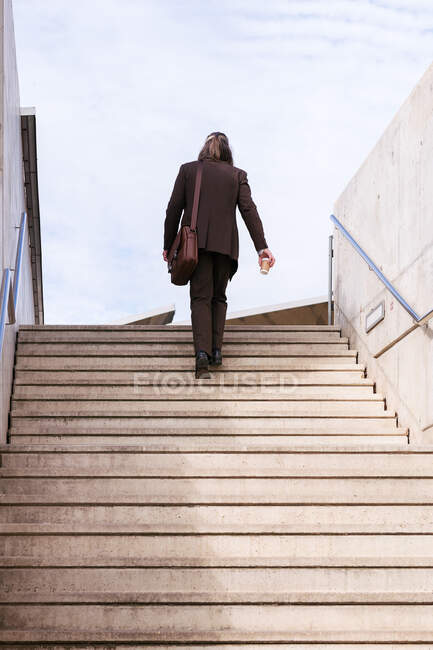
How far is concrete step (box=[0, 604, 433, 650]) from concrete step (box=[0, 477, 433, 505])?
0.63 m

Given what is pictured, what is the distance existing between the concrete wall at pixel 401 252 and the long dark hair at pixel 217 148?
1111 millimetres

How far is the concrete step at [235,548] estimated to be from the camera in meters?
4.04

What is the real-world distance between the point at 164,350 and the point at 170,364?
27cm

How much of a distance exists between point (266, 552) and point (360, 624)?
0.55 metres

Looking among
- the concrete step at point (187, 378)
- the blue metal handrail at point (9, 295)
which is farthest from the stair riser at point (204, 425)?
the blue metal handrail at point (9, 295)

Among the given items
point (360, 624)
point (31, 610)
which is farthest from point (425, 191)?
point (31, 610)

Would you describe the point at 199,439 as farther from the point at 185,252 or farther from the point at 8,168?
the point at 8,168

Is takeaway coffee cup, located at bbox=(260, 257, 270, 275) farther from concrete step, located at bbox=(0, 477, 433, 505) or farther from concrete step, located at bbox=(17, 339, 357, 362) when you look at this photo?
concrete step, located at bbox=(0, 477, 433, 505)

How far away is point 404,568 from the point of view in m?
4.02

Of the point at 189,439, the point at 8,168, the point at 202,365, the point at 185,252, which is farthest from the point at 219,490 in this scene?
the point at 8,168

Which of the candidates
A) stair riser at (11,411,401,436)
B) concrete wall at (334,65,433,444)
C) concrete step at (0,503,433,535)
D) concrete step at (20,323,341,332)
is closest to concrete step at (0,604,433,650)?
concrete step at (0,503,433,535)

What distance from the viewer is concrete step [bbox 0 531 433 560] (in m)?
4.04

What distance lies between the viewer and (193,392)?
628 cm

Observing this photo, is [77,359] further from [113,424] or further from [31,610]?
[31,610]
